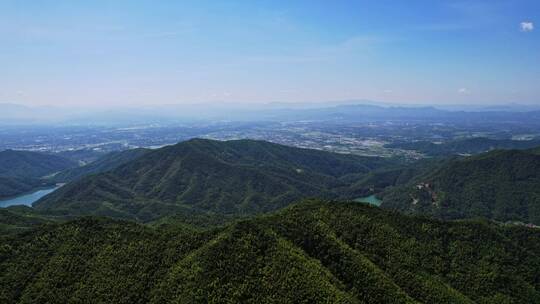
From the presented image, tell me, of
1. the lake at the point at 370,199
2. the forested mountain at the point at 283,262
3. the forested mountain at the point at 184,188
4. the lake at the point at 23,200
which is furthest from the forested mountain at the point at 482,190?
the lake at the point at 23,200

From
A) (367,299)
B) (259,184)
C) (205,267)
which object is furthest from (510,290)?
(259,184)

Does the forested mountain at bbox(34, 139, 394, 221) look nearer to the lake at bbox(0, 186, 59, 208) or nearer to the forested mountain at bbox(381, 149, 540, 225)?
the lake at bbox(0, 186, 59, 208)

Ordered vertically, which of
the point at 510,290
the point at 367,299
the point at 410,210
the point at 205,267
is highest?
the point at 205,267

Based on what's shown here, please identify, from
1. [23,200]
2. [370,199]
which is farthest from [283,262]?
[23,200]

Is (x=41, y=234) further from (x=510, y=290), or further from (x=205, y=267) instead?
(x=510, y=290)

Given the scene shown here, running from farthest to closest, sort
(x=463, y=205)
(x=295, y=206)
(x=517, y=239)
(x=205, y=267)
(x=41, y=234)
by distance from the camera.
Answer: (x=463, y=205)
(x=517, y=239)
(x=295, y=206)
(x=41, y=234)
(x=205, y=267)

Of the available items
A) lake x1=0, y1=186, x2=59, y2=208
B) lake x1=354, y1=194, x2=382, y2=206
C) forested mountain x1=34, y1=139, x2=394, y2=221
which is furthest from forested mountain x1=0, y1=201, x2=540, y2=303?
lake x1=0, y1=186, x2=59, y2=208

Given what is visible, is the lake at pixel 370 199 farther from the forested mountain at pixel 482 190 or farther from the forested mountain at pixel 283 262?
the forested mountain at pixel 283 262
